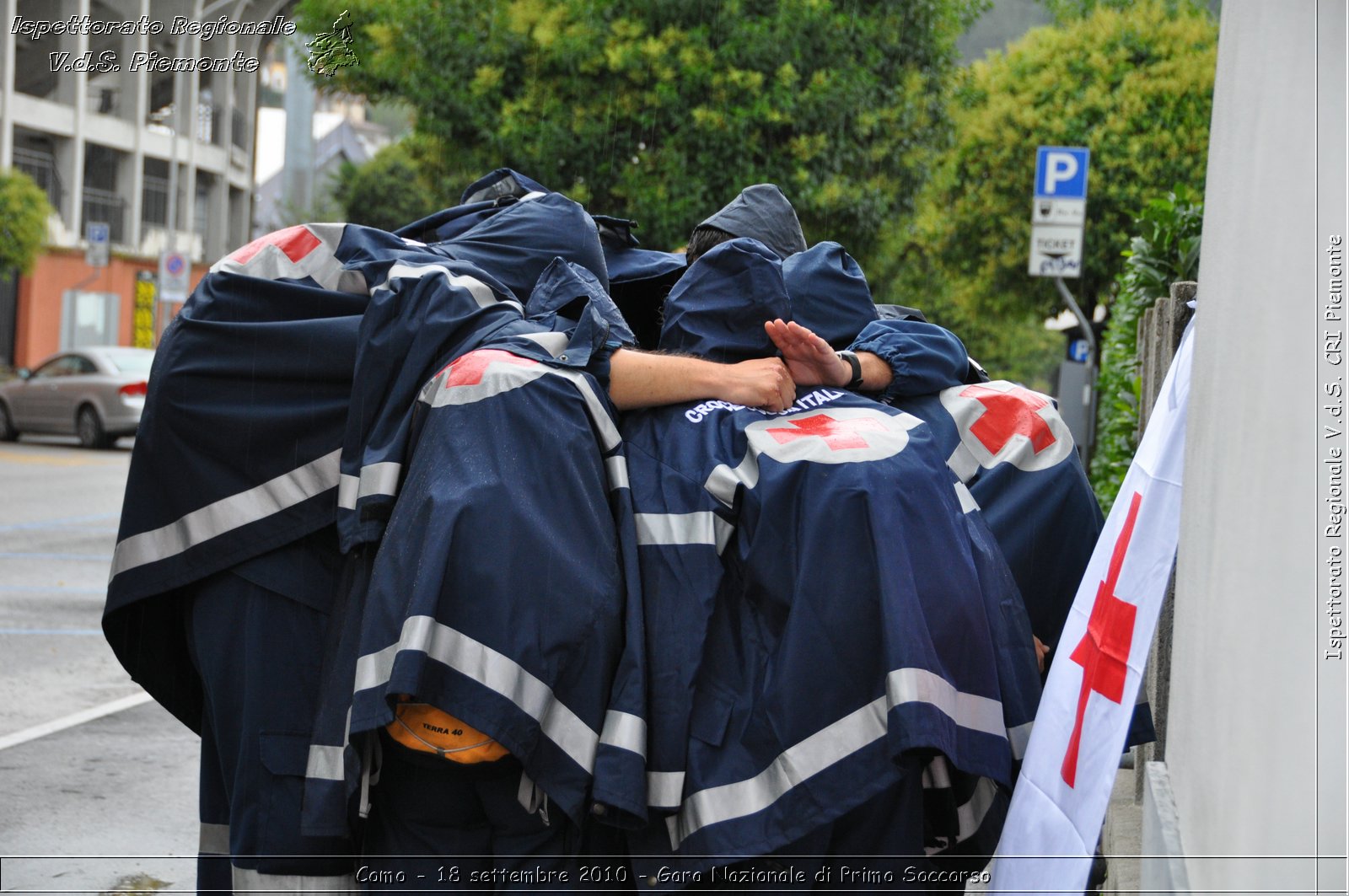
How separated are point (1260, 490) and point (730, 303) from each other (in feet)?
4.69

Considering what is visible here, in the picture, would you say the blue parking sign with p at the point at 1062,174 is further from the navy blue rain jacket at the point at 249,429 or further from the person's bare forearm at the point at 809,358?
the navy blue rain jacket at the point at 249,429

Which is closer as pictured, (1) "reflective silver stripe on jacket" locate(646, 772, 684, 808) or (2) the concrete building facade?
(1) "reflective silver stripe on jacket" locate(646, 772, 684, 808)

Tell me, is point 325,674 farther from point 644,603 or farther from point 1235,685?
point 1235,685

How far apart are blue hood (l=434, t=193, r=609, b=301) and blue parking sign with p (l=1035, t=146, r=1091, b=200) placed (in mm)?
7906

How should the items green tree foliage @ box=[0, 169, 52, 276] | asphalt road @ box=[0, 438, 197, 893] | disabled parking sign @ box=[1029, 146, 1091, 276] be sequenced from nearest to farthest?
1. asphalt road @ box=[0, 438, 197, 893]
2. disabled parking sign @ box=[1029, 146, 1091, 276]
3. green tree foliage @ box=[0, 169, 52, 276]

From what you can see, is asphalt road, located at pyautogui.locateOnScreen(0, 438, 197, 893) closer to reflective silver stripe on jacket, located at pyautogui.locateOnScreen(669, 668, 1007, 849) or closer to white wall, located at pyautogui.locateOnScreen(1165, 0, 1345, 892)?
reflective silver stripe on jacket, located at pyautogui.locateOnScreen(669, 668, 1007, 849)

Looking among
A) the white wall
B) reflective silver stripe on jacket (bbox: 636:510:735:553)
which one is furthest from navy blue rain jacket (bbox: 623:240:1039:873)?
the white wall

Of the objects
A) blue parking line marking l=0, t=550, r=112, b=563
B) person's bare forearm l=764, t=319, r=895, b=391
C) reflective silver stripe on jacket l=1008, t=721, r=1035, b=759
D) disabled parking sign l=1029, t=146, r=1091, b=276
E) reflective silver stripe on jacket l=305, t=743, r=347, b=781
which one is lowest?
blue parking line marking l=0, t=550, r=112, b=563

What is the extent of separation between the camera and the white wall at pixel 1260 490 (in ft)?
5.11

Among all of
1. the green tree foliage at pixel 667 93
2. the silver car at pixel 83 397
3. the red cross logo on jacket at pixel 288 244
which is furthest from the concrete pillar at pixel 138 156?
the red cross logo on jacket at pixel 288 244

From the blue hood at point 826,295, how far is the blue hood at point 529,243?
17.7 inches

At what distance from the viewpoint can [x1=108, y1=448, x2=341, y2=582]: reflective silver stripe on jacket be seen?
286cm

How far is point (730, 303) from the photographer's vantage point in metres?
2.94

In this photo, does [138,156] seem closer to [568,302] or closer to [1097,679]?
[568,302]
